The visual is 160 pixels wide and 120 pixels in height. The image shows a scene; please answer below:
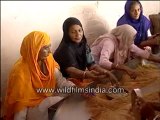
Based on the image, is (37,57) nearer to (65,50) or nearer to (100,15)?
(65,50)

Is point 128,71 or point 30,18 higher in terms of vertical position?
point 30,18

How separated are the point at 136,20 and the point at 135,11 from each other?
10cm

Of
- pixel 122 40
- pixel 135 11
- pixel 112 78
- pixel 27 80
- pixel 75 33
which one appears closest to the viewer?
pixel 27 80

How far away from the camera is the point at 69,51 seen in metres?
2.03

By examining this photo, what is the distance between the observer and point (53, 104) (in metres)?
1.74

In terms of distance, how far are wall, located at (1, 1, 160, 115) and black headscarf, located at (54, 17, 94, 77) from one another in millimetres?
→ 565

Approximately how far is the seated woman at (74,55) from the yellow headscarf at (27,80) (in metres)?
0.24

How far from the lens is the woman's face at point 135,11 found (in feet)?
8.77

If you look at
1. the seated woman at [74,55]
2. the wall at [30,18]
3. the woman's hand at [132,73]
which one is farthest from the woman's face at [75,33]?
the wall at [30,18]

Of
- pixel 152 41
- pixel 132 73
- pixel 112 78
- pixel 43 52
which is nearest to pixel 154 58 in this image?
pixel 152 41

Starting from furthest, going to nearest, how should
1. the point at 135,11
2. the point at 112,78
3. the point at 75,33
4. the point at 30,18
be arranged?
the point at 135,11 < the point at 30,18 < the point at 75,33 < the point at 112,78

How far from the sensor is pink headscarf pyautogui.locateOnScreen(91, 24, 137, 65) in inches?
91.7

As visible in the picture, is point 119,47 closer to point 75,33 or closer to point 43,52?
point 75,33

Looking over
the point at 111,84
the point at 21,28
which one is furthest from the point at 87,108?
the point at 21,28
